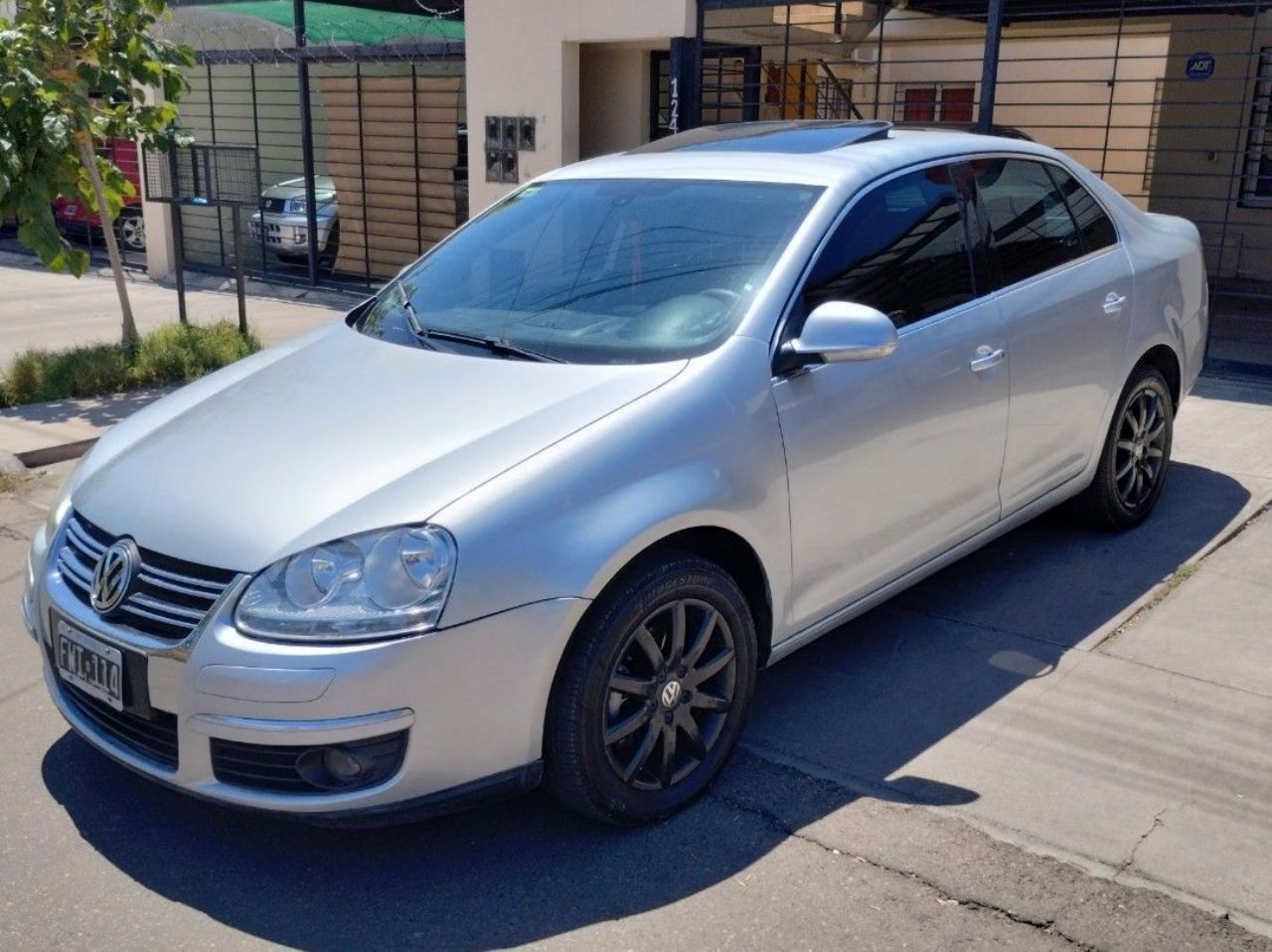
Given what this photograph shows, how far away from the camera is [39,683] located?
14.4ft

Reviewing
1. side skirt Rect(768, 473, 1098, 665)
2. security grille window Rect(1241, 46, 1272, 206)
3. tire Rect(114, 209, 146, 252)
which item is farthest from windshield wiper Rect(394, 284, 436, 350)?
tire Rect(114, 209, 146, 252)

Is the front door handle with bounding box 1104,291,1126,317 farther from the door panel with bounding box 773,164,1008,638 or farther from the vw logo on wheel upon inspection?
the vw logo on wheel

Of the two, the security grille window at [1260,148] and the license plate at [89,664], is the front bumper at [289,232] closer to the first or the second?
the security grille window at [1260,148]

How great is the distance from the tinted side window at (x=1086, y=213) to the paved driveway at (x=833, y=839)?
65.6 inches

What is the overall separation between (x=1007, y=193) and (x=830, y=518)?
1.79m

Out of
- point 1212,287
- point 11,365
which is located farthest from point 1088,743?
point 1212,287

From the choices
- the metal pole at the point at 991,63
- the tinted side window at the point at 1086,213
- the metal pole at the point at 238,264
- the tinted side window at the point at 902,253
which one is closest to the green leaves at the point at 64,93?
the metal pole at the point at 238,264

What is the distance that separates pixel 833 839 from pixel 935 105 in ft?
52.5

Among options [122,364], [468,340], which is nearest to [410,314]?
[468,340]

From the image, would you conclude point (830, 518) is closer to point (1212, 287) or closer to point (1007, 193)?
point (1007, 193)

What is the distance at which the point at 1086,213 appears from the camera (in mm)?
5332

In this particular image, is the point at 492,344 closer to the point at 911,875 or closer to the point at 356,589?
the point at 356,589

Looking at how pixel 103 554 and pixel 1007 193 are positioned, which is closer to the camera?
pixel 103 554

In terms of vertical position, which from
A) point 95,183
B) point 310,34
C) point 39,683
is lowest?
point 39,683
